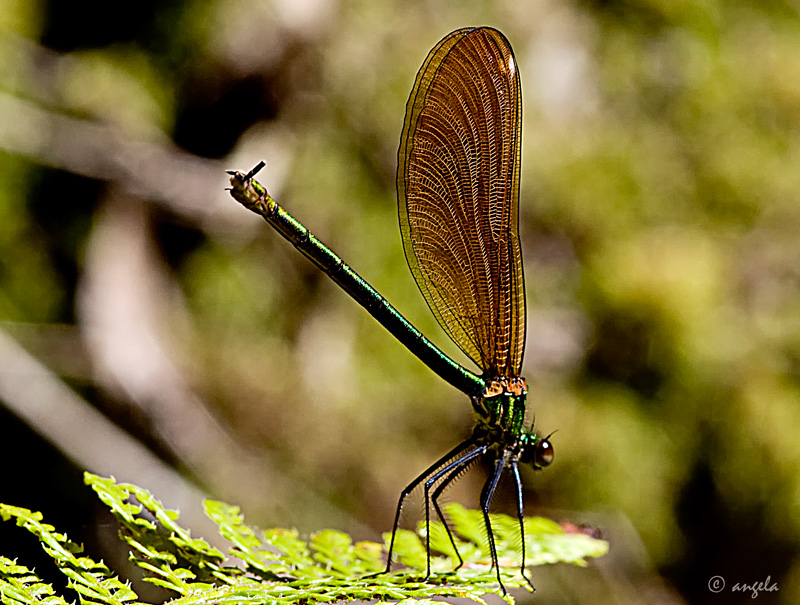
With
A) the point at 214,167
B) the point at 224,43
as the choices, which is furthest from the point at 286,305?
the point at 224,43

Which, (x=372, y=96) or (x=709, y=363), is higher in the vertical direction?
(x=372, y=96)

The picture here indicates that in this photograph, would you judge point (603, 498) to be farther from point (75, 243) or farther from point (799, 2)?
point (799, 2)

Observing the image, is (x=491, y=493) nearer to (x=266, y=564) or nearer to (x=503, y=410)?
(x=503, y=410)

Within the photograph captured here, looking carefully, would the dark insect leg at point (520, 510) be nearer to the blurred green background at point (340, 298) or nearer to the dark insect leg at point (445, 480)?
the dark insect leg at point (445, 480)

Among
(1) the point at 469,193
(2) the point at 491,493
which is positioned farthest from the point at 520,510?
(1) the point at 469,193

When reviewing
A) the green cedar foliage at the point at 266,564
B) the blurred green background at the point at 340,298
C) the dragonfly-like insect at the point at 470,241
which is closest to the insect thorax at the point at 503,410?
the dragonfly-like insect at the point at 470,241

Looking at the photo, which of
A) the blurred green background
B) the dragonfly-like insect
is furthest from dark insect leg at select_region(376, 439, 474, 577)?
the blurred green background
